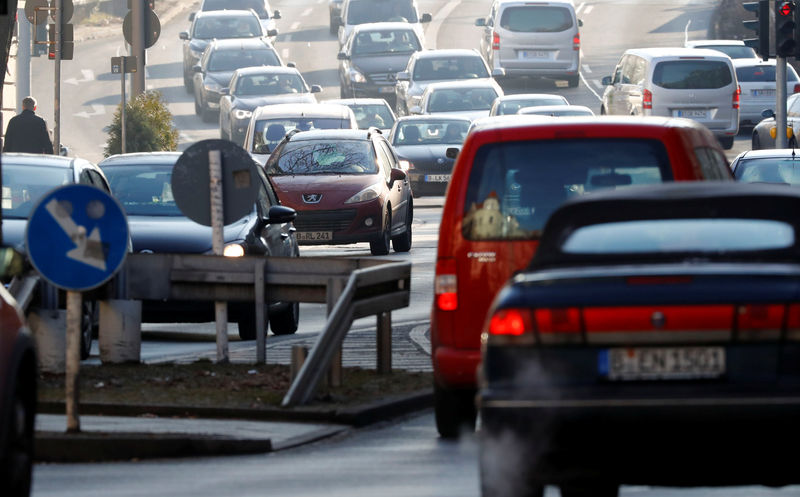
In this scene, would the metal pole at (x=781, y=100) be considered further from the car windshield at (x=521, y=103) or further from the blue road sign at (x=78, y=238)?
the blue road sign at (x=78, y=238)

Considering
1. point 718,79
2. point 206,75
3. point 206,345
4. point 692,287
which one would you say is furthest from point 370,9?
point 692,287

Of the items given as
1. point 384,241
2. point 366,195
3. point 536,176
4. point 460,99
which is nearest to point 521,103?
point 460,99

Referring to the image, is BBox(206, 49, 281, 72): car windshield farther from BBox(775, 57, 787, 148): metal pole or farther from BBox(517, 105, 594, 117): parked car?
BBox(775, 57, 787, 148): metal pole

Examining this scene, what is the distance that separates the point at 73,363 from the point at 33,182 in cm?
616

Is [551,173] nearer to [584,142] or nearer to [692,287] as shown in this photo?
[584,142]

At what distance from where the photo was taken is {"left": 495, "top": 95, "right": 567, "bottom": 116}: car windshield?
38812 millimetres

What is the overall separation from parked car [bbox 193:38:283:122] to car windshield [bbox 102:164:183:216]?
26.6m

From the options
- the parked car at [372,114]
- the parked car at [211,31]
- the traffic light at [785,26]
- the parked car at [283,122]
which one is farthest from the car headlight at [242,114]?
the traffic light at [785,26]

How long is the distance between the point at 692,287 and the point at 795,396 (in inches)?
21.9

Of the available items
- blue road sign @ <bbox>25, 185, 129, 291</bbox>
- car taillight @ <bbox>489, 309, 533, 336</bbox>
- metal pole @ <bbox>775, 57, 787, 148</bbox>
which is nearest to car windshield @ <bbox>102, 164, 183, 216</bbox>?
blue road sign @ <bbox>25, 185, 129, 291</bbox>

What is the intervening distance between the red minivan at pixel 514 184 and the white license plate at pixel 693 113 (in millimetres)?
29644

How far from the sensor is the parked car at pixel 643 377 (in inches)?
282

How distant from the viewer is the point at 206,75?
1823 inches

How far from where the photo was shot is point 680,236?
322 inches
